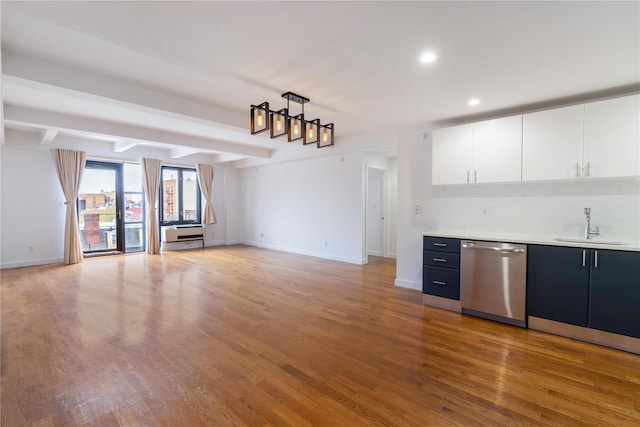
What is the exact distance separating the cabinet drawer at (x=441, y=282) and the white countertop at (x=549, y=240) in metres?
0.45

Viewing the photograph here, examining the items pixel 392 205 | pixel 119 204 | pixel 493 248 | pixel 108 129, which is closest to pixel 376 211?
pixel 392 205

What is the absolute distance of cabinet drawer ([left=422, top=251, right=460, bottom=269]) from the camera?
358 cm

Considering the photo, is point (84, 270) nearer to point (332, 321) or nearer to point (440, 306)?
point (332, 321)

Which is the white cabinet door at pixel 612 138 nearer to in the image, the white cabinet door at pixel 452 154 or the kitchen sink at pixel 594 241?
the kitchen sink at pixel 594 241

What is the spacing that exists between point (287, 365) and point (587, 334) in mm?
2848

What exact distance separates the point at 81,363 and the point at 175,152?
20.7 ft

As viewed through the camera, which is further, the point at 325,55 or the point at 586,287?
the point at 586,287

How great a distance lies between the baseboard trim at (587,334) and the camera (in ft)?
8.58

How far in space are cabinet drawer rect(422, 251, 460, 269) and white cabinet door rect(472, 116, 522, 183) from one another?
990 mm

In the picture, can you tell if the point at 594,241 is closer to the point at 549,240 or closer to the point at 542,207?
the point at 549,240

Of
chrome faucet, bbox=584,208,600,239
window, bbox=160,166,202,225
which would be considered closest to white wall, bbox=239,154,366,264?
window, bbox=160,166,202,225

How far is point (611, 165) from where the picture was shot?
2.87m

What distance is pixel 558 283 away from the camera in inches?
115

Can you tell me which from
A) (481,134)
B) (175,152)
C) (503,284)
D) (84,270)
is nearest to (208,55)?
(481,134)
